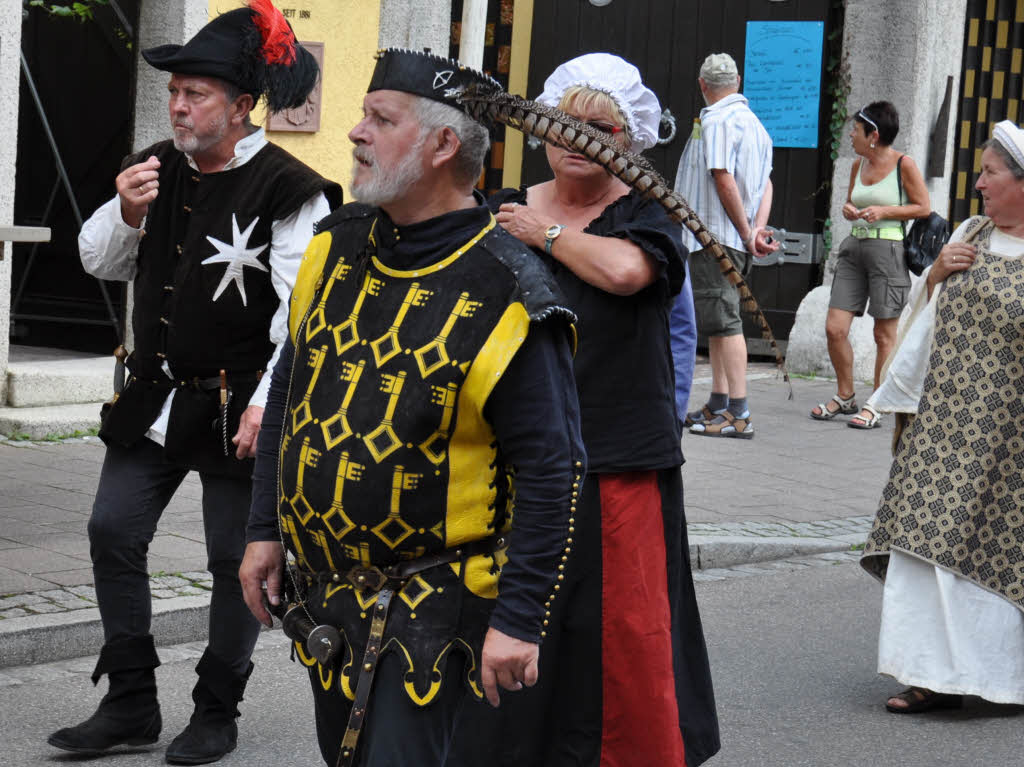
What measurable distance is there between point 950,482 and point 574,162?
208cm

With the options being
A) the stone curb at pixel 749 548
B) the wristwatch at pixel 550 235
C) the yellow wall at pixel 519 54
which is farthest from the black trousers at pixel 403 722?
the yellow wall at pixel 519 54

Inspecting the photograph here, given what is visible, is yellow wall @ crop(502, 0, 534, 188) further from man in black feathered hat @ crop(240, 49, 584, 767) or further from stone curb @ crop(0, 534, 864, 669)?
man in black feathered hat @ crop(240, 49, 584, 767)

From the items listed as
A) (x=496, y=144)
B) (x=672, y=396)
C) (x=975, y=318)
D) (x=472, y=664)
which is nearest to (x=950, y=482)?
(x=975, y=318)

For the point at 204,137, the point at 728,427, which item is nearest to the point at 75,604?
the point at 204,137

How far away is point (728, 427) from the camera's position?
33.0ft

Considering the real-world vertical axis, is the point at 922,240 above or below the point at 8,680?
above

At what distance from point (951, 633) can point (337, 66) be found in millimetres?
6359

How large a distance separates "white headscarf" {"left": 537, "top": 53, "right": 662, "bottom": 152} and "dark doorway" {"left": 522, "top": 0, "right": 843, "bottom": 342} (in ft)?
29.9

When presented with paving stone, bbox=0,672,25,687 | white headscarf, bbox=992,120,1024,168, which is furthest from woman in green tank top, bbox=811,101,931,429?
paving stone, bbox=0,672,25,687

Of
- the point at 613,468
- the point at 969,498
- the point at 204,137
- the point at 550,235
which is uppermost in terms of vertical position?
the point at 204,137

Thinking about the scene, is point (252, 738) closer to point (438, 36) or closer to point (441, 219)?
point (441, 219)

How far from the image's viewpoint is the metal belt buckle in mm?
2996

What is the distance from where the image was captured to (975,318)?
5383mm

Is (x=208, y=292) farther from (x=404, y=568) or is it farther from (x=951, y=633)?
(x=951, y=633)
